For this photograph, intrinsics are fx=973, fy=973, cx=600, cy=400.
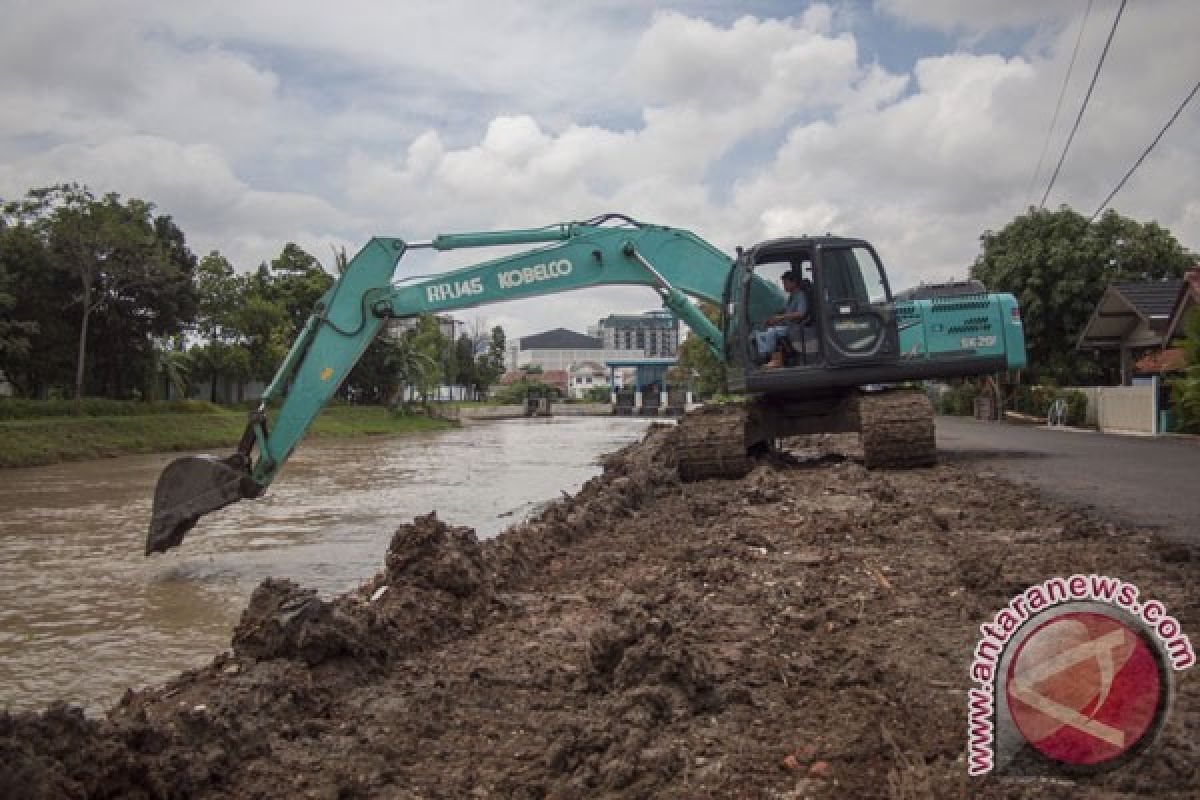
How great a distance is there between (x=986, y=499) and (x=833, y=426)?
10.4 feet

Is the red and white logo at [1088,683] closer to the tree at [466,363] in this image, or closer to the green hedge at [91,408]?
the green hedge at [91,408]

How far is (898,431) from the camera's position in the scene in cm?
1070

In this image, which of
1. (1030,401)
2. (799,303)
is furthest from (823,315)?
(1030,401)

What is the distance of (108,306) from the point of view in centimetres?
3381

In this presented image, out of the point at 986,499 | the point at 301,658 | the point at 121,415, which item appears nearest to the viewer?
the point at 301,658

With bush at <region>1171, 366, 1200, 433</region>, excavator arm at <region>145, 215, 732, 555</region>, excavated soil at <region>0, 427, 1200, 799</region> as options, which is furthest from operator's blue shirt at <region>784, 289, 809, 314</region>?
bush at <region>1171, 366, 1200, 433</region>

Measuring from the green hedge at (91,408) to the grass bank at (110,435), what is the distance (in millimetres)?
468

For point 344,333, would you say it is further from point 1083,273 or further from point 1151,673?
point 1083,273

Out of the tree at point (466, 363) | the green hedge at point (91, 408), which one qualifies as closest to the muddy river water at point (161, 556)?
the green hedge at point (91, 408)

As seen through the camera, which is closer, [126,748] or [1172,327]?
[126,748]

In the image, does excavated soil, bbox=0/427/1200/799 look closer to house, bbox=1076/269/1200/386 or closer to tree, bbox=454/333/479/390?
house, bbox=1076/269/1200/386

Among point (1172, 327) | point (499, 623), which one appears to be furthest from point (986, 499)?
point (1172, 327)

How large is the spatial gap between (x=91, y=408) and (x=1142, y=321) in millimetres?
31464

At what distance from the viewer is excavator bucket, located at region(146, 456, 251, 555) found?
8.09m
